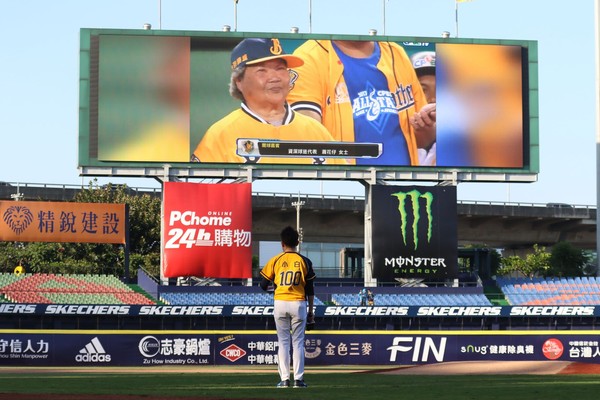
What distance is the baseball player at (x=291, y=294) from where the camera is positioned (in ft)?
42.2

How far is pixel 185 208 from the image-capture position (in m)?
41.5

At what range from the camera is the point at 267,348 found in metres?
30.0

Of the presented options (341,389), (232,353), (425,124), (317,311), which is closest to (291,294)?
(341,389)

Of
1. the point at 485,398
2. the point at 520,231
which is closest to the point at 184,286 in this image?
the point at 485,398

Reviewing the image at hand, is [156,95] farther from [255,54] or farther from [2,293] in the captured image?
[2,293]

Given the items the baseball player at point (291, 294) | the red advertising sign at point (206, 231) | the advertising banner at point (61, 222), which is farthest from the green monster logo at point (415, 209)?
the baseball player at point (291, 294)

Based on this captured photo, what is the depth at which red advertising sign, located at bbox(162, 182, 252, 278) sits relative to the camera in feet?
135

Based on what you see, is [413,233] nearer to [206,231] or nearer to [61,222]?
[206,231]

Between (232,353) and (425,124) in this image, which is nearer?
(232,353)

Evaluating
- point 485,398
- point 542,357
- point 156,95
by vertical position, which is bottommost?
point 542,357

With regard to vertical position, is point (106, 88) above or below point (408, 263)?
above

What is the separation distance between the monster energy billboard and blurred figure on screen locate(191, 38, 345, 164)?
Answer: 3539mm

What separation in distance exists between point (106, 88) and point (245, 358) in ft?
49.8

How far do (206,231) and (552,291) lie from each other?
47.6ft
